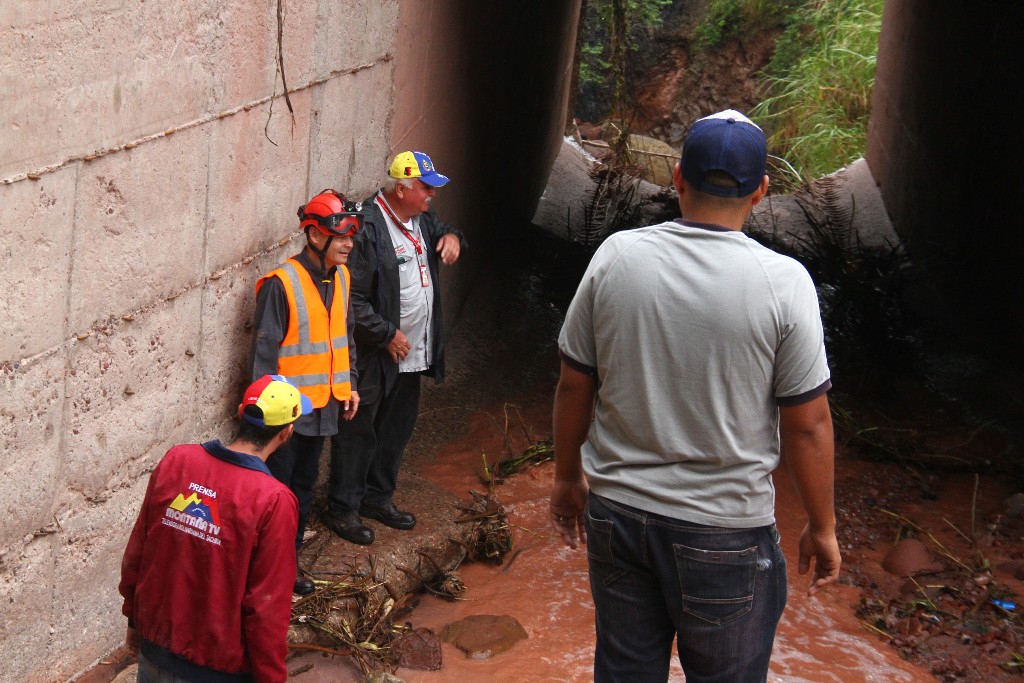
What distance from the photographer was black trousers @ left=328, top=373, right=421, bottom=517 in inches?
196

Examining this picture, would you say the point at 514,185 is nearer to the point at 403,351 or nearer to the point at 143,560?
the point at 403,351

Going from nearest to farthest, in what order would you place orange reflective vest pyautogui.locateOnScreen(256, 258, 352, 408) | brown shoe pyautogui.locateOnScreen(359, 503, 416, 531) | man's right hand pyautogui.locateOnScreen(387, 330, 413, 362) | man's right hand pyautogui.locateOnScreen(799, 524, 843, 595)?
man's right hand pyautogui.locateOnScreen(799, 524, 843, 595), orange reflective vest pyautogui.locateOnScreen(256, 258, 352, 408), man's right hand pyautogui.locateOnScreen(387, 330, 413, 362), brown shoe pyautogui.locateOnScreen(359, 503, 416, 531)

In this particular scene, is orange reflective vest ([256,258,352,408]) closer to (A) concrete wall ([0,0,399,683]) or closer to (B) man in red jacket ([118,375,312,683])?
(A) concrete wall ([0,0,399,683])

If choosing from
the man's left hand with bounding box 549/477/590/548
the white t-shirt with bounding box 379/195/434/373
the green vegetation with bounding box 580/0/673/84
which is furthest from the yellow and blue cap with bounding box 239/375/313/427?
the green vegetation with bounding box 580/0/673/84

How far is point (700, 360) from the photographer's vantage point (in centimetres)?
248

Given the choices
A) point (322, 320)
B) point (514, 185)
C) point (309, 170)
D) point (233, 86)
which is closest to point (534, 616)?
point (322, 320)

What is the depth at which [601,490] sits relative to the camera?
8.79 feet

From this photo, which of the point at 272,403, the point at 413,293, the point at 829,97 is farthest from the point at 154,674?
the point at 829,97

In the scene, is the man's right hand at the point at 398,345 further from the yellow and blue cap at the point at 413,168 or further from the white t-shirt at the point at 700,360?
the white t-shirt at the point at 700,360

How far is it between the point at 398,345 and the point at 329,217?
32.7 inches

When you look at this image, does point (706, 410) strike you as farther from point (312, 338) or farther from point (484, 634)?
point (484, 634)

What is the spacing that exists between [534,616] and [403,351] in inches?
54.7

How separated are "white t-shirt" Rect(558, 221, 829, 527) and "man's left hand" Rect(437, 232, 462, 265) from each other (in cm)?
258

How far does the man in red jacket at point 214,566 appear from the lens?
9.47ft
